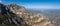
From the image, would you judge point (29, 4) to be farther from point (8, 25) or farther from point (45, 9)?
point (8, 25)

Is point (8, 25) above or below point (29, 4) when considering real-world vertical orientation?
below

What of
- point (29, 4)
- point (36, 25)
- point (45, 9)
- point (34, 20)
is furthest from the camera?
point (36, 25)

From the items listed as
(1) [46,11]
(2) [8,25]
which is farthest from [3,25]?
(1) [46,11]

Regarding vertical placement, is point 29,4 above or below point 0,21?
above

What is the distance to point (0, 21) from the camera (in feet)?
39.5

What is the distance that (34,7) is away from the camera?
371 centimetres

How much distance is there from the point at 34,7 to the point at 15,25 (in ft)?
25.6

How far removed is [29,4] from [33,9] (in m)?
0.21

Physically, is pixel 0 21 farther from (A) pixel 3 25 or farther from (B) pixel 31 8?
(B) pixel 31 8

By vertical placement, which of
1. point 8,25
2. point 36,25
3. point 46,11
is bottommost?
point 8,25

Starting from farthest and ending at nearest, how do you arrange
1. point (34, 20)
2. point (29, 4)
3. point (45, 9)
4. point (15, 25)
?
1. point (15, 25)
2. point (34, 20)
3. point (45, 9)
4. point (29, 4)

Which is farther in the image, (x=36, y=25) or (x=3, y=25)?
(x=3, y=25)

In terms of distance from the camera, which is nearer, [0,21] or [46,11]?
[46,11]

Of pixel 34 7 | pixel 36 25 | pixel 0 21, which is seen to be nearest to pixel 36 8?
pixel 34 7
